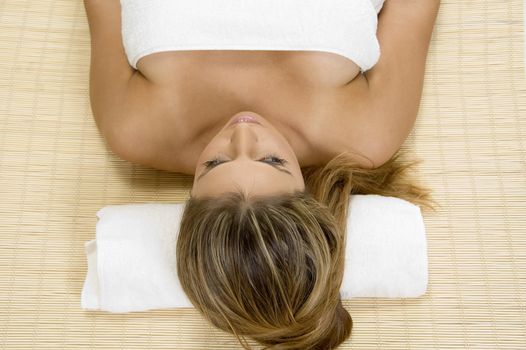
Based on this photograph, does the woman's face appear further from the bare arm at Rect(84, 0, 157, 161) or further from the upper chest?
the bare arm at Rect(84, 0, 157, 161)

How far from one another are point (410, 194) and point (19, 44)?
3.32ft

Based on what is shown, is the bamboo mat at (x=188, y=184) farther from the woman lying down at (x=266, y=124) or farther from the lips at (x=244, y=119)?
the lips at (x=244, y=119)

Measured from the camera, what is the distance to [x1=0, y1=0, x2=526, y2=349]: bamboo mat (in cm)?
129

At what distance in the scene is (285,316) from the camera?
1079 millimetres

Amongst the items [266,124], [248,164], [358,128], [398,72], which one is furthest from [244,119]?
[398,72]

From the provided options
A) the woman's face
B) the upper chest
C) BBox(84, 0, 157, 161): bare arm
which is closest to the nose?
the woman's face

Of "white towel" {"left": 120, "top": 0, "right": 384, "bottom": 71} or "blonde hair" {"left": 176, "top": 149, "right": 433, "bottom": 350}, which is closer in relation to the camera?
"blonde hair" {"left": 176, "top": 149, "right": 433, "bottom": 350}

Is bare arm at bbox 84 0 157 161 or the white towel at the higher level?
the white towel

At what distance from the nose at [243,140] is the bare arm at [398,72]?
29 centimetres

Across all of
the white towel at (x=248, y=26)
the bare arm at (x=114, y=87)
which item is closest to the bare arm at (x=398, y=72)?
the white towel at (x=248, y=26)

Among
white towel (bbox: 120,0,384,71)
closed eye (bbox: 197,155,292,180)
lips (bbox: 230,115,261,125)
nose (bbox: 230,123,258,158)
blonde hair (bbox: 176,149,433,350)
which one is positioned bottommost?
Answer: blonde hair (bbox: 176,149,433,350)

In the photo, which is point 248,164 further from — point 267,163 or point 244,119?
point 244,119

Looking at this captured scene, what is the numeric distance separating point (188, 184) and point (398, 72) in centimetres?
55

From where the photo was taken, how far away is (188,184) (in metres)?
1.44
